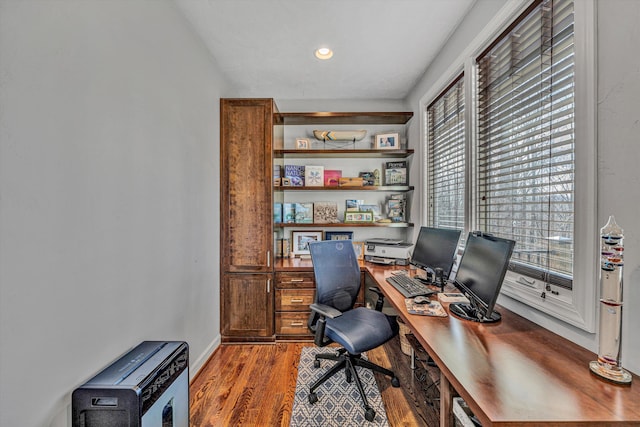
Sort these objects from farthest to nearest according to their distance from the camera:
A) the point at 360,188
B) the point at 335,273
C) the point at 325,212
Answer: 1. the point at 325,212
2. the point at 360,188
3. the point at 335,273

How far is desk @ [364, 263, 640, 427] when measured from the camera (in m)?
0.75

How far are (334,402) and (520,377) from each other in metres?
1.35

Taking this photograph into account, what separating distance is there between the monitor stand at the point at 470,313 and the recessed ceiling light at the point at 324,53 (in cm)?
217

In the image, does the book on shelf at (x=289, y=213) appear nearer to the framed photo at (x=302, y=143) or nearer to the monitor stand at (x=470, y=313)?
the framed photo at (x=302, y=143)

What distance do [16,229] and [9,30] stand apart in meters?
0.63

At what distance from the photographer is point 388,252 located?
279cm

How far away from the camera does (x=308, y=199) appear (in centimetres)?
335

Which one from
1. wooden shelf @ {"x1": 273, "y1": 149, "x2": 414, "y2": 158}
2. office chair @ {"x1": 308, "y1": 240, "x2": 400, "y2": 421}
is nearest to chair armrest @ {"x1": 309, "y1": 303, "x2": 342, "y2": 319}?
office chair @ {"x1": 308, "y1": 240, "x2": 400, "y2": 421}

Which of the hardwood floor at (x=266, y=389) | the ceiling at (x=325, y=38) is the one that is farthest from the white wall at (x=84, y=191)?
the hardwood floor at (x=266, y=389)

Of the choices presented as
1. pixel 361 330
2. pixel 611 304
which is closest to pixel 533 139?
pixel 611 304

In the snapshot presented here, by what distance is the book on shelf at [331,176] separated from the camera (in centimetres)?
323

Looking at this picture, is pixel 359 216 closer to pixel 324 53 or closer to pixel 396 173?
pixel 396 173

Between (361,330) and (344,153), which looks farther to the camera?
(344,153)

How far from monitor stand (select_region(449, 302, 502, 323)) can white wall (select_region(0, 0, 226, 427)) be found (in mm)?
1730
